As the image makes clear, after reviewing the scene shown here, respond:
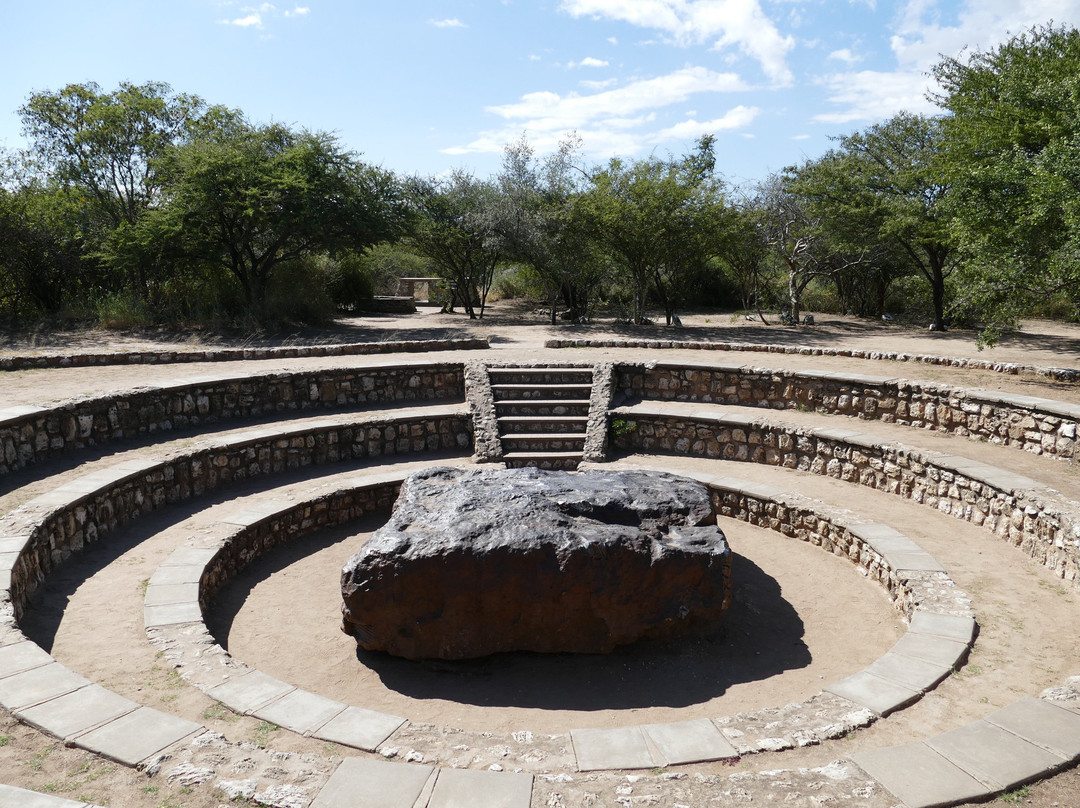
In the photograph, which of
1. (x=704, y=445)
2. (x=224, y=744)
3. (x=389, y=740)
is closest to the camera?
(x=224, y=744)

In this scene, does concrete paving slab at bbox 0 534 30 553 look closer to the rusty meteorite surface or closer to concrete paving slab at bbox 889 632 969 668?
the rusty meteorite surface

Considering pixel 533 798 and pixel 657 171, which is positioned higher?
pixel 657 171

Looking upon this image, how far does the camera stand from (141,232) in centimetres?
1848

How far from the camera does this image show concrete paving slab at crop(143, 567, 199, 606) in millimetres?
5422

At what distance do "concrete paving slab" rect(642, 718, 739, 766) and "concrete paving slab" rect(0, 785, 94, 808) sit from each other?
2.67m

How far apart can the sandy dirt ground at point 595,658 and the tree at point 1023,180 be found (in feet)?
15.4

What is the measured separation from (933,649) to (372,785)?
12.4 ft

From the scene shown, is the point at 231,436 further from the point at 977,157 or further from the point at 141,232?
the point at 977,157

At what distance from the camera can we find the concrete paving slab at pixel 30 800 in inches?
112

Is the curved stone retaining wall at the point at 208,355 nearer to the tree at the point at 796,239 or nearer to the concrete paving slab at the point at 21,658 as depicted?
the concrete paving slab at the point at 21,658

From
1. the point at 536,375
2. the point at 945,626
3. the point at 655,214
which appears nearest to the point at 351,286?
the point at 655,214

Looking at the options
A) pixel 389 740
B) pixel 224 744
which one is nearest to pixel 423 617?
pixel 389 740

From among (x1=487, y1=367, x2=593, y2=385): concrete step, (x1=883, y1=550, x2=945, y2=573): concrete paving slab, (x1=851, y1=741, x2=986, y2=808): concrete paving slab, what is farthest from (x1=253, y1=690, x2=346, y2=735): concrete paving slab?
(x1=487, y1=367, x2=593, y2=385): concrete step

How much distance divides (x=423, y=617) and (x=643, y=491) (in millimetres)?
2258
